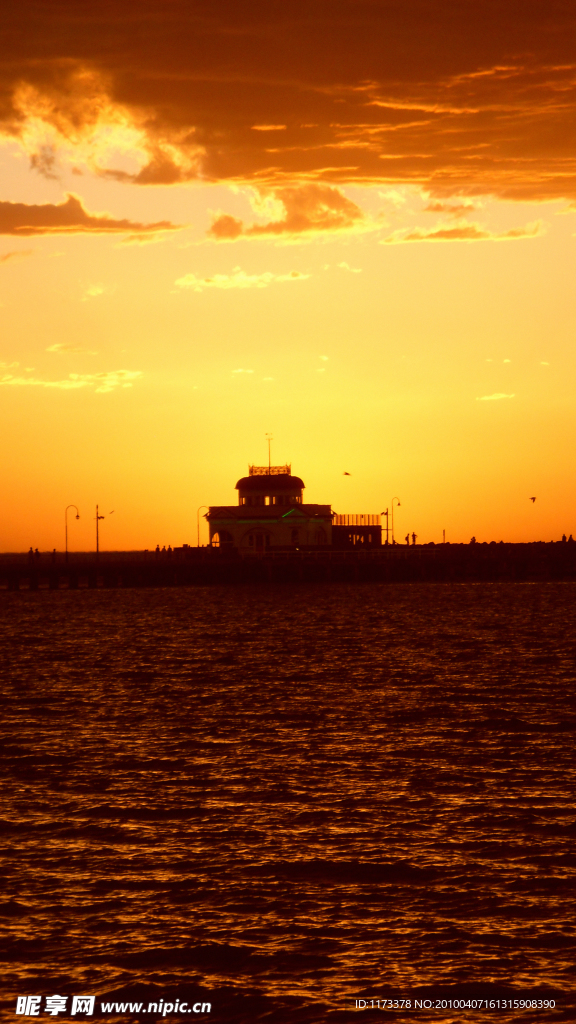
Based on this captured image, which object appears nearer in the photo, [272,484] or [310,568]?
[310,568]

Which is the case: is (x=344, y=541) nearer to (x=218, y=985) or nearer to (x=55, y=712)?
(x=55, y=712)

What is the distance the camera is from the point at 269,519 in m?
119

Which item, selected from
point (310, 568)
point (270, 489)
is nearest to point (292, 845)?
point (310, 568)

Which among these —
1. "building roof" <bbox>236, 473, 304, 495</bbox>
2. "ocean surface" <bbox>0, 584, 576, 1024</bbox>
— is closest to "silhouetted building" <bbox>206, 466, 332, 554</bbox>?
"building roof" <bbox>236, 473, 304, 495</bbox>

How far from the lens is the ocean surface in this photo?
41.1 ft

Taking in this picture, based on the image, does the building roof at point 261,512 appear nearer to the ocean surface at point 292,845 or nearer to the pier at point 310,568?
the pier at point 310,568

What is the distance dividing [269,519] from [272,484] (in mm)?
4365

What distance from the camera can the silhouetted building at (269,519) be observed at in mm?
119188

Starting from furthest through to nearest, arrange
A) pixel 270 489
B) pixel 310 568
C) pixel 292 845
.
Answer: pixel 270 489 → pixel 310 568 → pixel 292 845

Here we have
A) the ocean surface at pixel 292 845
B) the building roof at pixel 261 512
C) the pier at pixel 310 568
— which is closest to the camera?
the ocean surface at pixel 292 845

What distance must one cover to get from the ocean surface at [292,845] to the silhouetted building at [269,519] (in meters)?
78.3

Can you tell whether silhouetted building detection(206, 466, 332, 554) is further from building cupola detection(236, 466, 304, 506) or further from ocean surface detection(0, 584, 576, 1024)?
ocean surface detection(0, 584, 576, 1024)

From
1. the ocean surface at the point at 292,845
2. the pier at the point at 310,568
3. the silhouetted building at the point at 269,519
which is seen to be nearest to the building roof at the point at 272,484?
the silhouetted building at the point at 269,519

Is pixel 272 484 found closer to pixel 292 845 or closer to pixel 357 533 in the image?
pixel 357 533
